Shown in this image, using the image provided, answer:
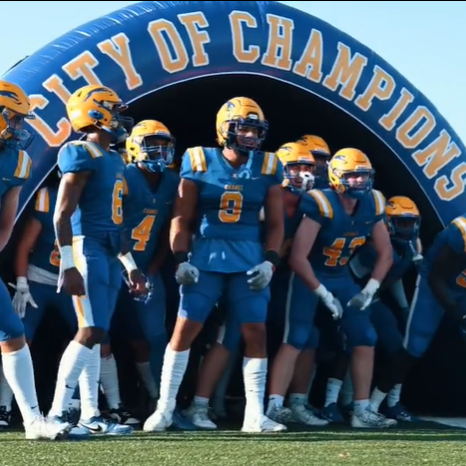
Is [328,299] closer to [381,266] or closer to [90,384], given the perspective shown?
[381,266]

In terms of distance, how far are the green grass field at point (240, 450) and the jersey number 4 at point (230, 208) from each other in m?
1.11

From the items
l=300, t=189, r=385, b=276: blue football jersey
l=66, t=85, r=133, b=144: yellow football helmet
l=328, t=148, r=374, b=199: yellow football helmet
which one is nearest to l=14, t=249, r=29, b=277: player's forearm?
l=66, t=85, r=133, b=144: yellow football helmet

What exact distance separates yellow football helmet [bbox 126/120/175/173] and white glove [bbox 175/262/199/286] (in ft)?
2.38

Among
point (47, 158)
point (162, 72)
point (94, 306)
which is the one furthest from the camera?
point (162, 72)

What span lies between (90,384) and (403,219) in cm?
253

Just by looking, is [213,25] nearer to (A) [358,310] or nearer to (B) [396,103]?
(B) [396,103]

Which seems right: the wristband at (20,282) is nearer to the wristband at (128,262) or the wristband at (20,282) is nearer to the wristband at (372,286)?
the wristband at (128,262)

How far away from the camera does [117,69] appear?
6238mm

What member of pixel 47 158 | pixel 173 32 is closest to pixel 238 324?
pixel 47 158

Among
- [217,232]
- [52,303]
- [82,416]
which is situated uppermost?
[217,232]

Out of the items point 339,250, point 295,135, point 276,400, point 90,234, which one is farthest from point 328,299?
point 295,135

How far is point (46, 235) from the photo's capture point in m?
6.04

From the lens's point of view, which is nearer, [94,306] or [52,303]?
[94,306]

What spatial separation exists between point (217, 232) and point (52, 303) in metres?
1.14
